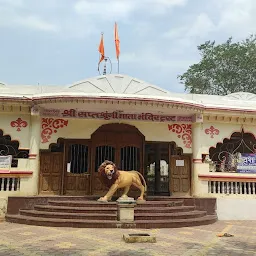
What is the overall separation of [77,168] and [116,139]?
59.0 inches

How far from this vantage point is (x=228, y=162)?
35.2 ft

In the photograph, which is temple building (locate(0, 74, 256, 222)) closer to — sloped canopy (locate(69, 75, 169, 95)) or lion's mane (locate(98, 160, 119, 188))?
sloped canopy (locate(69, 75, 169, 95))

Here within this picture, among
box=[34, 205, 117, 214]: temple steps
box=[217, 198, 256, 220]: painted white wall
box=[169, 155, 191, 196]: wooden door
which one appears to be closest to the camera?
box=[34, 205, 117, 214]: temple steps

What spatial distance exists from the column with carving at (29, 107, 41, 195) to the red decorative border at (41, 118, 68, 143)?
0.51 ft

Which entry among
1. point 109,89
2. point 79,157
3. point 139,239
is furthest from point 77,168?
point 139,239

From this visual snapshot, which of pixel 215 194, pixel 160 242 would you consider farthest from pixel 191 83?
pixel 160 242

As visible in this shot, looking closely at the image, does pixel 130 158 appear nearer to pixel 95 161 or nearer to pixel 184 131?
pixel 95 161

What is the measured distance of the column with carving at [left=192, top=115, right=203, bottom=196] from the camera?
980 centimetres

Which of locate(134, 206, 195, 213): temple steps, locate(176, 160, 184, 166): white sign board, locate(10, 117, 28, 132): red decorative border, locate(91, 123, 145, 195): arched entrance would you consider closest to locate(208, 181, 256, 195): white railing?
locate(176, 160, 184, 166): white sign board

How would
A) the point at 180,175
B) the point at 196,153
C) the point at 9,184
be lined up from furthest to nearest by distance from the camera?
the point at 180,175, the point at 196,153, the point at 9,184

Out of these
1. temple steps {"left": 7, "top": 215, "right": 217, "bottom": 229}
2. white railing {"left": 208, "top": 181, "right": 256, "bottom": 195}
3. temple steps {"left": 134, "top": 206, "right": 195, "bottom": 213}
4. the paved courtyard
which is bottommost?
the paved courtyard

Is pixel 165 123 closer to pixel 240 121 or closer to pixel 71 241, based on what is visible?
pixel 240 121

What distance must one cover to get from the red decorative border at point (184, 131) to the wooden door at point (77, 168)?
2.75 meters

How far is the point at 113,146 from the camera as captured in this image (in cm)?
1003
